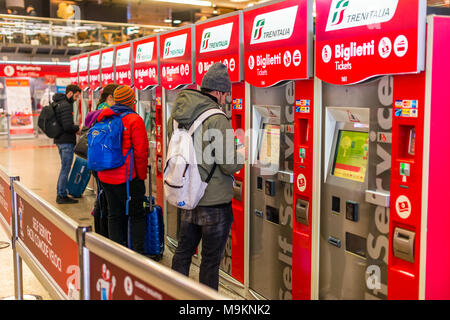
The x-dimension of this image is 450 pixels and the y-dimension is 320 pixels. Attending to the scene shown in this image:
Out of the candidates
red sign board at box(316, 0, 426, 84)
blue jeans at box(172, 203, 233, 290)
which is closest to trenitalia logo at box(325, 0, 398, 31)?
red sign board at box(316, 0, 426, 84)

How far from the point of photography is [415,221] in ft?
7.86

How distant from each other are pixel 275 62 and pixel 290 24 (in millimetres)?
254

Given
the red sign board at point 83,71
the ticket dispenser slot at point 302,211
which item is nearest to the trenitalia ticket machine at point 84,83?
the red sign board at point 83,71

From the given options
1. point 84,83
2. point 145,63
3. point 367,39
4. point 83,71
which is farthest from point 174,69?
point 83,71

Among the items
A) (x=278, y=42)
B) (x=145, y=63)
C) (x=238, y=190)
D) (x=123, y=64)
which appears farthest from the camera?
(x=123, y=64)

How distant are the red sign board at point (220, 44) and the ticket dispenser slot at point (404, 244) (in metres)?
1.66

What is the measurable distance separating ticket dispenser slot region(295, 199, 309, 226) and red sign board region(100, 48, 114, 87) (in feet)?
12.7

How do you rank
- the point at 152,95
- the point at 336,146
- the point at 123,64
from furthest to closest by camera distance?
the point at 123,64 → the point at 152,95 → the point at 336,146

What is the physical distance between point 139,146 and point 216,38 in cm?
103

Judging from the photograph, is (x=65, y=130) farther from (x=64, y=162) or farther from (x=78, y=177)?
(x=78, y=177)

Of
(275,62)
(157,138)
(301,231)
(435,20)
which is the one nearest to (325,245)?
(301,231)

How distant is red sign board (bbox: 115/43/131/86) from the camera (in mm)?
5863

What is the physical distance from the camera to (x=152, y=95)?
18.6 ft

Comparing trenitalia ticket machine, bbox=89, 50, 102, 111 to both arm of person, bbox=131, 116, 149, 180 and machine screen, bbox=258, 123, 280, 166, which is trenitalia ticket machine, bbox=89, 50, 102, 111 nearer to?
arm of person, bbox=131, 116, 149, 180
